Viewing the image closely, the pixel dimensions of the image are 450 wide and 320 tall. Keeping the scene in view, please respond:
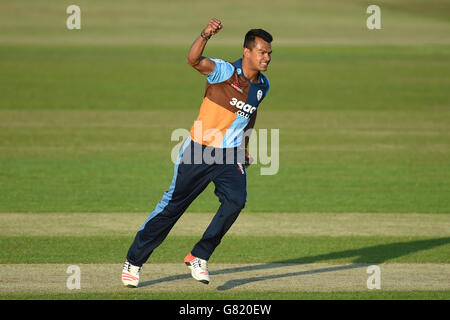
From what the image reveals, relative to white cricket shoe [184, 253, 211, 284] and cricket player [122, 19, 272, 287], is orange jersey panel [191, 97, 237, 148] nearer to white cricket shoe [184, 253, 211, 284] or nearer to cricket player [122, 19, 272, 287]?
cricket player [122, 19, 272, 287]

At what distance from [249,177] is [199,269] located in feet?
22.2

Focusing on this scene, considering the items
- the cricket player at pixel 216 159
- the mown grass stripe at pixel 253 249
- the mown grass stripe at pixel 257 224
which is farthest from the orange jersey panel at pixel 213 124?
the mown grass stripe at pixel 257 224

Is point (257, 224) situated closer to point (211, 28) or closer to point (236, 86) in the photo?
point (236, 86)

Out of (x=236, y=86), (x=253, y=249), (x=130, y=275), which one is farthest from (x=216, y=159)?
(x=253, y=249)

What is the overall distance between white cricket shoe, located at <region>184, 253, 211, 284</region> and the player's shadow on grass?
6.7 inches

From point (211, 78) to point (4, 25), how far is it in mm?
48568

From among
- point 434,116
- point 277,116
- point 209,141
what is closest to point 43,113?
point 277,116

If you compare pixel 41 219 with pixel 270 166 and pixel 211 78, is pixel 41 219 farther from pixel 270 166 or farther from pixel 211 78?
pixel 270 166

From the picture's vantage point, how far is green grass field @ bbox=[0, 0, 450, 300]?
7664 mm

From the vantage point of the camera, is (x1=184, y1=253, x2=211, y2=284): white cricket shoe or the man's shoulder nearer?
the man's shoulder

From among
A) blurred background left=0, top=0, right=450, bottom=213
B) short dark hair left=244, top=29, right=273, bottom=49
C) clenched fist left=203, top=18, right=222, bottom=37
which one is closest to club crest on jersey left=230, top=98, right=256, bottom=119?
short dark hair left=244, top=29, right=273, bottom=49

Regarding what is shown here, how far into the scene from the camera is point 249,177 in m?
13.8

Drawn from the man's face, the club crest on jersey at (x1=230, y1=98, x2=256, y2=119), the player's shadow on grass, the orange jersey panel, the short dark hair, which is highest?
the short dark hair

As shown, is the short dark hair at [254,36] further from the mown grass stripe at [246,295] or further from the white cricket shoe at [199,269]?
the mown grass stripe at [246,295]
